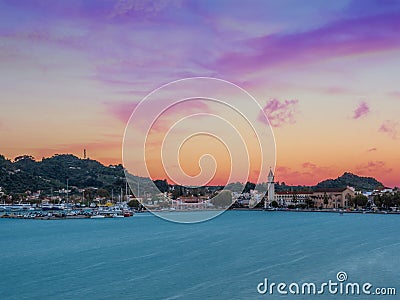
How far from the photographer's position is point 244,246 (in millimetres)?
15930

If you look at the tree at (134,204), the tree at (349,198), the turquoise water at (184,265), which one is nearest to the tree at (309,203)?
the tree at (349,198)

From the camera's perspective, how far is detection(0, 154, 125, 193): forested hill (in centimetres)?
6094

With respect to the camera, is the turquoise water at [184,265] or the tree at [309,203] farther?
the tree at [309,203]

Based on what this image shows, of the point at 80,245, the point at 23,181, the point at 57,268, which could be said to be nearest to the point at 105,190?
the point at 23,181

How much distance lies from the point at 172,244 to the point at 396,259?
6.77m

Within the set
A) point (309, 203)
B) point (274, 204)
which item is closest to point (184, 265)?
point (309, 203)

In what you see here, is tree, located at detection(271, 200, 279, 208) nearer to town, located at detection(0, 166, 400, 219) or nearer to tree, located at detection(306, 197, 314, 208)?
town, located at detection(0, 166, 400, 219)

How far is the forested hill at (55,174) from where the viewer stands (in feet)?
200

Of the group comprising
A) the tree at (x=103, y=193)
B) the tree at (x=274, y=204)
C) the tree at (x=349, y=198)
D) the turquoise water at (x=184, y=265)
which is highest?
the tree at (x=103, y=193)

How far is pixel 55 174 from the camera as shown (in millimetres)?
66688

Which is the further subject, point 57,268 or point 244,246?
point 244,246

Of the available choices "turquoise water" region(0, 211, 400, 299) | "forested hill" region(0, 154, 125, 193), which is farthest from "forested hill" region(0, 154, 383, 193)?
"turquoise water" region(0, 211, 400, 299)

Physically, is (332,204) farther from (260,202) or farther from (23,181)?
(23,181)

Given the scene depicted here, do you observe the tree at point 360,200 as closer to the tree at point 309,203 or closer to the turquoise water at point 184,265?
the tree at point 309,203
